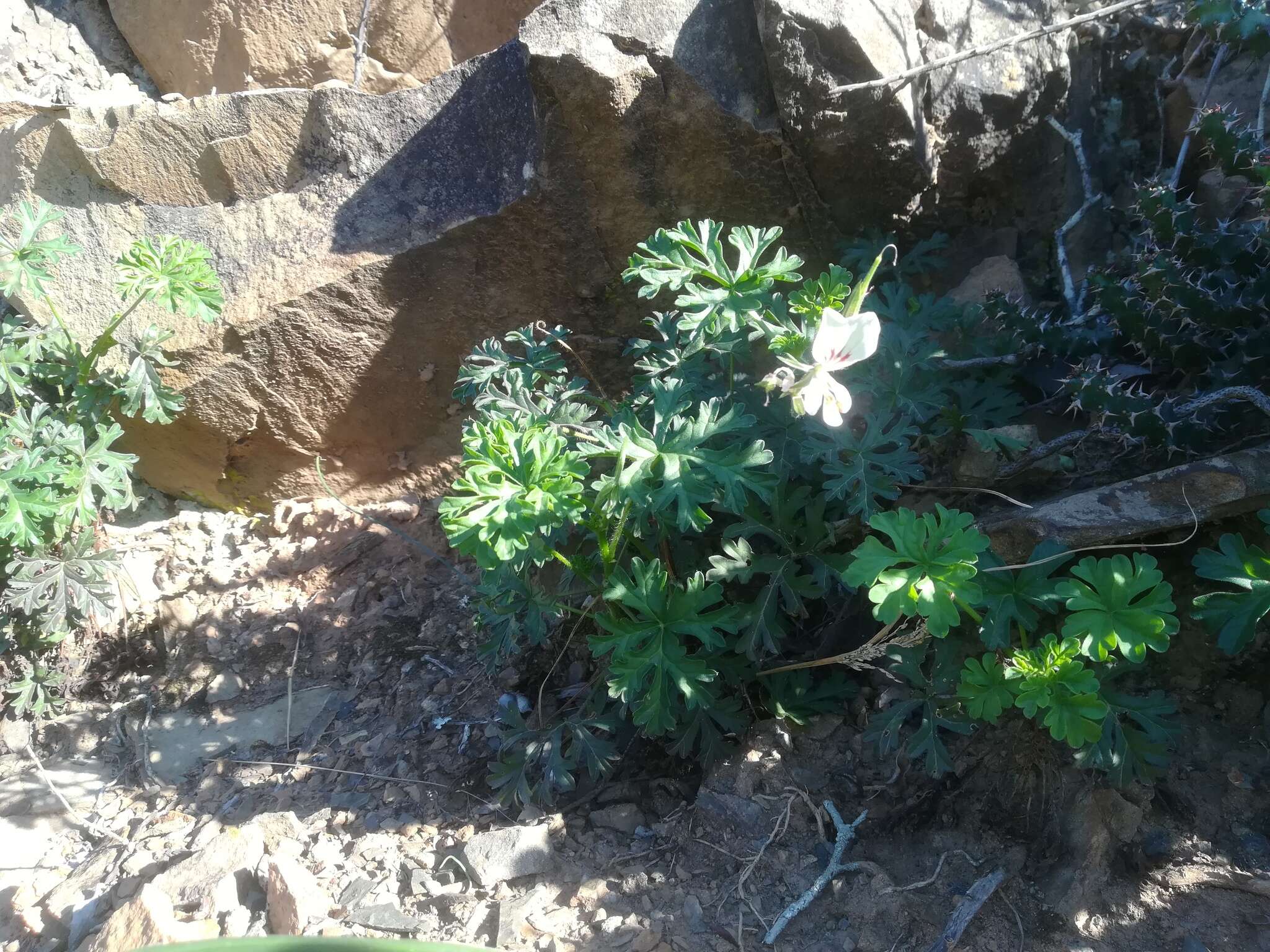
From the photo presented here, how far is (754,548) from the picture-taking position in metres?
2.64

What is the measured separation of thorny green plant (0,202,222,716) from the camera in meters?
2.88

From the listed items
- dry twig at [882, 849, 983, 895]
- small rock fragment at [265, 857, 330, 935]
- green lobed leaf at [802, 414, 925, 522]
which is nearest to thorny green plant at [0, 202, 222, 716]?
small rock fragment at [265, 857, 330, 935]

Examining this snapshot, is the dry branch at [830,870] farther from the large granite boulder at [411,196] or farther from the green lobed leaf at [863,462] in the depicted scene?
the large granite boulder at [411,196]

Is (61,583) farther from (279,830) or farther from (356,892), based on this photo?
(356,892)

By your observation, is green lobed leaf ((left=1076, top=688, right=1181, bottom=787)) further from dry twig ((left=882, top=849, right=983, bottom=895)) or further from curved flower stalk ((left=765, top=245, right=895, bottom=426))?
curved flower stalk ((left=765, top=245, right=895, bottom=426))

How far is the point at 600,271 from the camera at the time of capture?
3.41 meters

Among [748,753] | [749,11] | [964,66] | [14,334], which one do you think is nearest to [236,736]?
[14,334]

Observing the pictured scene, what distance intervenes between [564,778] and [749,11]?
101 inches

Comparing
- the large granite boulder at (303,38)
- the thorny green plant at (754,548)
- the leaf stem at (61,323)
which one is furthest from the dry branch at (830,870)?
the large granite boulder at (303,38)

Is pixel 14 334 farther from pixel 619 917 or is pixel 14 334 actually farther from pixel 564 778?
pixel 619 917

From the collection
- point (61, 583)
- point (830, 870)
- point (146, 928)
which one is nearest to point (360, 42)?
point (61, 583)

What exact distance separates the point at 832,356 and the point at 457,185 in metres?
1.94

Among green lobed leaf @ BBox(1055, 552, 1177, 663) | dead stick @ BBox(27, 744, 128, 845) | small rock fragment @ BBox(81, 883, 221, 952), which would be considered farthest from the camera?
dead stick @ BBox(27, 744, 128, 845)

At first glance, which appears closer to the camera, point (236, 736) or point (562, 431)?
point (562, 431)
